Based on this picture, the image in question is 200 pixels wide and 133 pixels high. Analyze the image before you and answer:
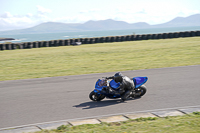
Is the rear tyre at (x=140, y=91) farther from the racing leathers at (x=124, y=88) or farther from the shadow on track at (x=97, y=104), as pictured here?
the shadow on track at (x=97, y=104)

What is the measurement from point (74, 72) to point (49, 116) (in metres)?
7.59

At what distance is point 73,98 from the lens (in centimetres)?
877

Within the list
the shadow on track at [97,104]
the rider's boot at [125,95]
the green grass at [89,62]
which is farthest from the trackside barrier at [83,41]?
the rider's boot at [125,95]

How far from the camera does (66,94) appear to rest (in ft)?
30.8

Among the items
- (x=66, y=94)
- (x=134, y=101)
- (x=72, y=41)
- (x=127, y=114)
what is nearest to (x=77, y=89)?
(x=66, y=94)

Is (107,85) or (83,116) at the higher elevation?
(107,85)

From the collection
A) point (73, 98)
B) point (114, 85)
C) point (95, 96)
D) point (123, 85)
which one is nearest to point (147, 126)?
point (123, 85)

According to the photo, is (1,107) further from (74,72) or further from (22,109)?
(74,72)

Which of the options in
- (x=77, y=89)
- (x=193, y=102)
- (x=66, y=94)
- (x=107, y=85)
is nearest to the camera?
(x=193, y=102)

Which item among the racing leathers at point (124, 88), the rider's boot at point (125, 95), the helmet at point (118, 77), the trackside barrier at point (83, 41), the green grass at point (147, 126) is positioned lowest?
the green grass at point (147, 126)

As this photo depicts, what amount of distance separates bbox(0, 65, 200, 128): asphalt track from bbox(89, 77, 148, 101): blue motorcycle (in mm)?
172

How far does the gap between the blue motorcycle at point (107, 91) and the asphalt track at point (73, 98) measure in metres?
0.17

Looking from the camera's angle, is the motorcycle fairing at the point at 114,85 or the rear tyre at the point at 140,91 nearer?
the motorcycle fairing at the point at 114,85

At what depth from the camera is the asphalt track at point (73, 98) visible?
715 centimetres
